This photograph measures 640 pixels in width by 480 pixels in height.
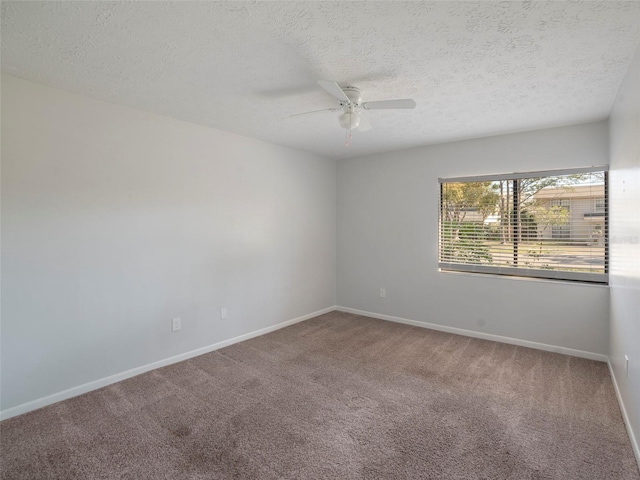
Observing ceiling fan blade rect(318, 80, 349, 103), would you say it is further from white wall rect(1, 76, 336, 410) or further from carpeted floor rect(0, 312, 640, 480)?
carpeted floor rect(0, 312, 640, 480)

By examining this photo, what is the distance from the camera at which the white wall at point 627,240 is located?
6.45 ft

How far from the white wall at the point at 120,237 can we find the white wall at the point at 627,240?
3400 millimetres

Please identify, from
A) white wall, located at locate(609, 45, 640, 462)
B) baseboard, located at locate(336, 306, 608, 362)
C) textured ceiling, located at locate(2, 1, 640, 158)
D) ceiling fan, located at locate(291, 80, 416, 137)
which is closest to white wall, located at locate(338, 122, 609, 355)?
baseboard, located at locate(336, 306, 608, 362)

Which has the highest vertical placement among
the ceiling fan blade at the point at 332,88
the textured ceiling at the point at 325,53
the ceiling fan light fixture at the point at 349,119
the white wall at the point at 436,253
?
the textured ceiling at the point at 325,53

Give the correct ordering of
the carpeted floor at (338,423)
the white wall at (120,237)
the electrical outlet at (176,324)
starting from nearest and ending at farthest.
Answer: the carpeted floor at (338,423) < the white wall at (120,237) < the electrical outlet at (176,324)

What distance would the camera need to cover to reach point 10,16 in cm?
167

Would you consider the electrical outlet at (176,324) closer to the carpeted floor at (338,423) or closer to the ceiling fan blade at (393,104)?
the carpeted floor at (338,423)

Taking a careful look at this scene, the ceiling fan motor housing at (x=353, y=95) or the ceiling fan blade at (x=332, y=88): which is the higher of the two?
the ceiling fan motor housing at (x=353, y=95)

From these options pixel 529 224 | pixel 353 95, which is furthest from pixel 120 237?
pixel 529 224

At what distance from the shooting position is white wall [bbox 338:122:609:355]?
343 centimetres

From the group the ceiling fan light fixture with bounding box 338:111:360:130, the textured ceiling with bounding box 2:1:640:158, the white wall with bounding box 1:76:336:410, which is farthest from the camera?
the ceiling fan light fixture with bounding box 338:111:360:130

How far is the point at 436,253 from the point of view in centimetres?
435

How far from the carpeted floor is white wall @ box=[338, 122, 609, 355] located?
0.46 m

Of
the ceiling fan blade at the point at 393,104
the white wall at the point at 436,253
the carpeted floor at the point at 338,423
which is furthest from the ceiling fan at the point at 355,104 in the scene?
the carpeted floor at the point at 338,423
